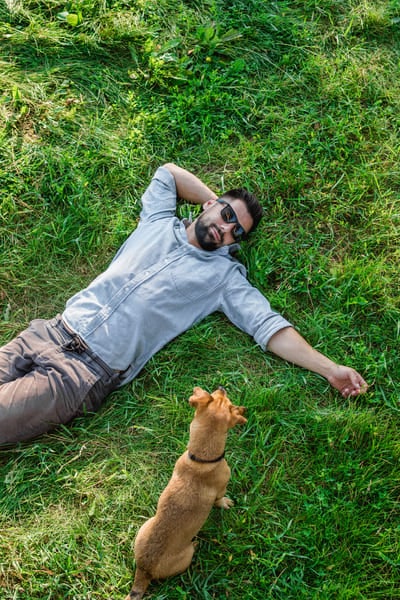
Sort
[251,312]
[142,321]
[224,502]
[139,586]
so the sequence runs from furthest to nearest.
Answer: [251,312]
[142,321]
[224,502]
[139,586]

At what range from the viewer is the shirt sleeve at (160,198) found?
4.54 m

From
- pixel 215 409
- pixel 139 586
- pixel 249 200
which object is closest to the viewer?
pixel 215 409

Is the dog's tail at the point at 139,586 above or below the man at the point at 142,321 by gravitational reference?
below

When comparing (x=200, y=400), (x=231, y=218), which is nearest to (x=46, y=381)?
(x=200, y=400)

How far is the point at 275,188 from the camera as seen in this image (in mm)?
4852

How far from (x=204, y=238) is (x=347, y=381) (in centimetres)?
151

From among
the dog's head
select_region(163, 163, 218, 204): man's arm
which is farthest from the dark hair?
the dog's head

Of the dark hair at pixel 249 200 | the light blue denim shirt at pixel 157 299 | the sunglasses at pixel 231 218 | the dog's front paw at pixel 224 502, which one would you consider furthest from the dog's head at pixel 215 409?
the dark hair at pixel 249 200

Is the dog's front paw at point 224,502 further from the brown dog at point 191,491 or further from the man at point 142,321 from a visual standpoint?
the man at point 142,321

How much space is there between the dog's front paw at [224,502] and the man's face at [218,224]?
5.98 ft

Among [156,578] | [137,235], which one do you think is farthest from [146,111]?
[156,578]

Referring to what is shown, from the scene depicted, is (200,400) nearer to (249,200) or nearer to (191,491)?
(191,491)

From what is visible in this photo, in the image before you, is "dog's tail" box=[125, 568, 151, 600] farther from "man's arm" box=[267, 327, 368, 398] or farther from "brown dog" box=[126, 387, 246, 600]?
"man's arm" box=[267, 327, 368, 398]

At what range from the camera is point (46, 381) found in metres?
3.86
